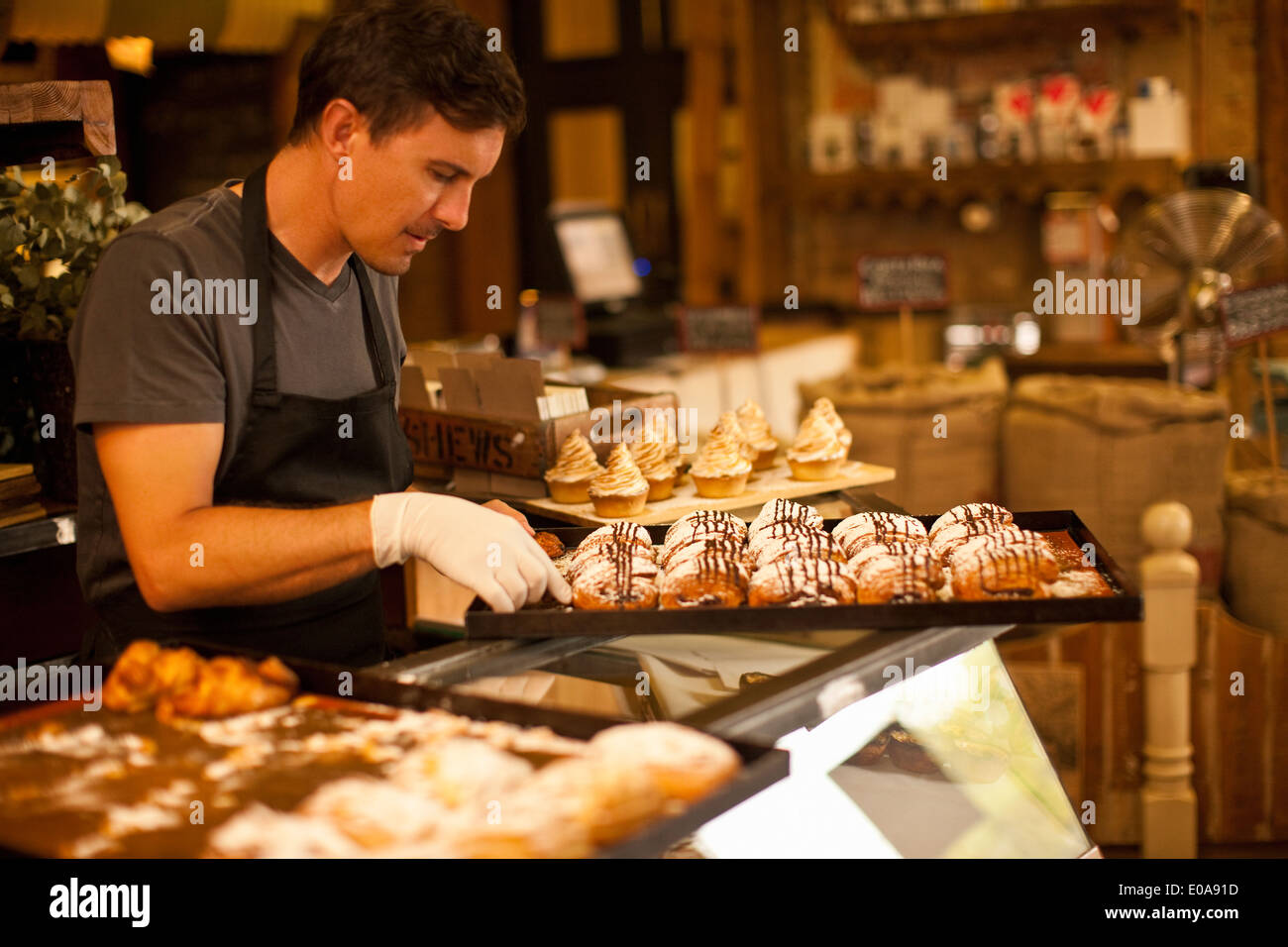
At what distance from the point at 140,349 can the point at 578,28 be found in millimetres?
7091

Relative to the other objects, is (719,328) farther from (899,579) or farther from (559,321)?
(899,579)

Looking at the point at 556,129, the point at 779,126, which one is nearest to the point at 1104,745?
the point at 779,126

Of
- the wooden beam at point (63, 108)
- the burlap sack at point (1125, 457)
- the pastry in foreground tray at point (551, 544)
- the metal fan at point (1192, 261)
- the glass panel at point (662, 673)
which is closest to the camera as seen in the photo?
the glass panel at point (662, 673)

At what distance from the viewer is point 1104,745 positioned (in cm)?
339

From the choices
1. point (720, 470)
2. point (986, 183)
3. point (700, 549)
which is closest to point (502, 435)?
point (720, 470)

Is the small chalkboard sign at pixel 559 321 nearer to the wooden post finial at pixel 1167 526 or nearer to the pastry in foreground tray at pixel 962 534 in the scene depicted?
the wooden post finial at pixel 1167 526

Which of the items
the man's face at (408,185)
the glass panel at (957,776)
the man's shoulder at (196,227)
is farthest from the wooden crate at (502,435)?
the glass panel at (957,776)

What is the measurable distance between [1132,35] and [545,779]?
5.32m

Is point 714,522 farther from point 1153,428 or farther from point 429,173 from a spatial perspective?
point 1153,428

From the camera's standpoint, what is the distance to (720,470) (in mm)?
2436

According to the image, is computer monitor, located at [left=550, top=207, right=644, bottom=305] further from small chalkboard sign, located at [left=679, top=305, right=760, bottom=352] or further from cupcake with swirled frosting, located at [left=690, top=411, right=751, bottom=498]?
cupcake with swirled frosting, located at [left=690, top=411, right=751, bottom=498]

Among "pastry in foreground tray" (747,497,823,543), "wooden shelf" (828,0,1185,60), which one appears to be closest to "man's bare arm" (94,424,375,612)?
"pastry in foreground tray" (747,497,823,543)

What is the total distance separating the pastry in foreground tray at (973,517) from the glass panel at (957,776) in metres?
0.19

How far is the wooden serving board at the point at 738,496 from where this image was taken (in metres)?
2.35
